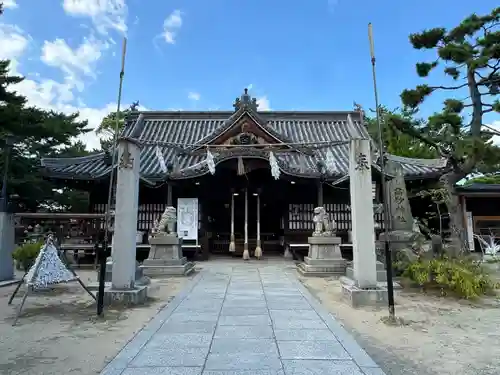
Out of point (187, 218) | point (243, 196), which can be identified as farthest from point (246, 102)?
point (187, 218)

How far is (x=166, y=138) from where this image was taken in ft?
64.5

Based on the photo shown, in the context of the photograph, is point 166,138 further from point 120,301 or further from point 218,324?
point 218,324

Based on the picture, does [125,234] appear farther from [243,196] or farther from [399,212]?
[243,196]

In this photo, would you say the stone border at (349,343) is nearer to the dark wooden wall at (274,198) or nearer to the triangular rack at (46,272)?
the triangular rack at (46,272)

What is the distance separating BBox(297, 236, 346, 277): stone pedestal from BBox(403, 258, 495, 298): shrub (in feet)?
9.80

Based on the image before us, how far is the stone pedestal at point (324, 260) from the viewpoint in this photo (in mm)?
11453

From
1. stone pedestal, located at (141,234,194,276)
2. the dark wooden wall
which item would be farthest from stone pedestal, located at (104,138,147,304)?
the dark wooden wall

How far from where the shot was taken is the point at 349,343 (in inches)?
184

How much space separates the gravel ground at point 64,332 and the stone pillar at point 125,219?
2.25 feet

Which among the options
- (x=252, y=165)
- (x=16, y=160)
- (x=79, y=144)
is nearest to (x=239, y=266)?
(x=252, y=165)

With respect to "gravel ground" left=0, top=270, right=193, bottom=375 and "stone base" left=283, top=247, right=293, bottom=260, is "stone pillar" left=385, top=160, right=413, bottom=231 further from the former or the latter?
"gravel ground" left=0, top=270, right=193, bottom=375

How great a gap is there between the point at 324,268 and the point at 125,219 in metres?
6.91

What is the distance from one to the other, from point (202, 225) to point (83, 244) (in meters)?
4.99

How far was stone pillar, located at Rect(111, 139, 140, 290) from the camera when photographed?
7.02 meters
